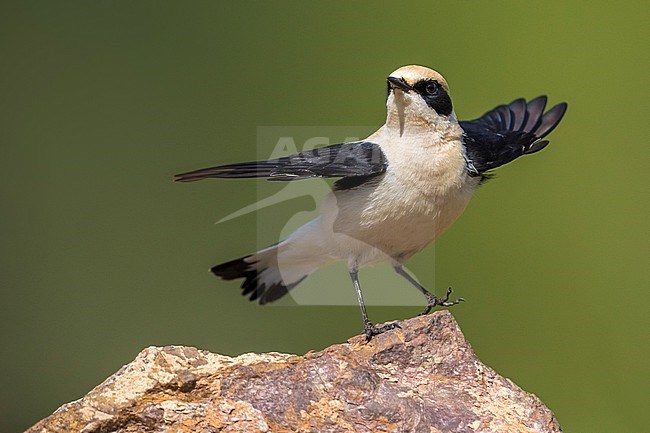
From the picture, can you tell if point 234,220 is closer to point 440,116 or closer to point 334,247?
point 334,247

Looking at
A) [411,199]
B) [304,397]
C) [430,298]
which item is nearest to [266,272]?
[430,298]

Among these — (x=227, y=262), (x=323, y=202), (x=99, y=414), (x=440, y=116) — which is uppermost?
(x=440, y=116)

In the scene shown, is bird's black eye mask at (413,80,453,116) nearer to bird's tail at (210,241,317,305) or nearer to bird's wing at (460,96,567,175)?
bird's wing at (460,96,567,175)

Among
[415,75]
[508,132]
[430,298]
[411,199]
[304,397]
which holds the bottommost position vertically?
[304,397]

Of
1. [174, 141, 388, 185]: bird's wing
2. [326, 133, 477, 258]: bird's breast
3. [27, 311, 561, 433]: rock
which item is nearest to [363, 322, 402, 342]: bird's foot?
[27, 311, 561, 433]: rock

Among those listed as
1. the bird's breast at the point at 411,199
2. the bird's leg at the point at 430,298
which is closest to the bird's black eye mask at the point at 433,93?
the bird's breast at the point at 411,199

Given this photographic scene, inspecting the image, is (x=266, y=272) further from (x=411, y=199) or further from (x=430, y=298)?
(x=411, y=199)

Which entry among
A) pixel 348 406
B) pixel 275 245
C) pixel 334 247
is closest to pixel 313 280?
→ pixel 275 245
